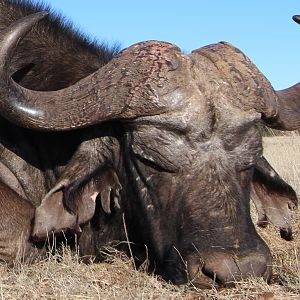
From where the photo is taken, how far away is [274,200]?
6258mm

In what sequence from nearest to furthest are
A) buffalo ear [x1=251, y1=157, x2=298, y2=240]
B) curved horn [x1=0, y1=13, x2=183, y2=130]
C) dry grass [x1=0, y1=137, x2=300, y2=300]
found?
dry grass [x1=0, y1=137, x2=300, y2=300]
curved horn [x1=0, y1=13, x2=183, y2=130]
buffalo ear [x1=251, y1=157, x2=298, y2=240]

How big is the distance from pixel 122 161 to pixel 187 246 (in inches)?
40.4

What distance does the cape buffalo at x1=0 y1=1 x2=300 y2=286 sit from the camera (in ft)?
16.2

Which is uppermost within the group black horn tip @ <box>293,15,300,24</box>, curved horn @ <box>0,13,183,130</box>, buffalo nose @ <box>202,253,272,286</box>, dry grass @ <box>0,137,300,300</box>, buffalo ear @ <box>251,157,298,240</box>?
black horn tip @ <box>293,15,300,24</box>

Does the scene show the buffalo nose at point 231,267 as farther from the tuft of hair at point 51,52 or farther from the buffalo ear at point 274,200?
the tuft of hair at point 51,52

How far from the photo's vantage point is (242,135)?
532 centimetres

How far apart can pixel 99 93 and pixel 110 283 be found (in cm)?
134

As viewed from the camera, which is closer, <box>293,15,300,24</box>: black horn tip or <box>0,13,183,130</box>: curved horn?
<box>0,13,183,130</box>: curved horn

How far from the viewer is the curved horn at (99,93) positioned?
5203 millimetres

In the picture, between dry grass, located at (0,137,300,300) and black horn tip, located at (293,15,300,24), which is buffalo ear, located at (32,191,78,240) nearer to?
dry grass, located at (0,137,300,300)

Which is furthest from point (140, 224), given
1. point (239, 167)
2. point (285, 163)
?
point (285, 163)

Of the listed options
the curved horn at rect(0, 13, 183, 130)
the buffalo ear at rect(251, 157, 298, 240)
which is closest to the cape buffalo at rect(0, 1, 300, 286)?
the curved horn at rect(0, 13, 183, 130)

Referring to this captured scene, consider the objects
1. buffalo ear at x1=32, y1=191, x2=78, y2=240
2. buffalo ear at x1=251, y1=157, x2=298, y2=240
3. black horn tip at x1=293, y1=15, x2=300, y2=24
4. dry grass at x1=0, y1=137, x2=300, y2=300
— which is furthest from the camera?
black horn tip at x1=293, y1=15, x2=300, y2=24

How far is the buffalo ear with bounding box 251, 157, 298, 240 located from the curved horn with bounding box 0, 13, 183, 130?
1380mm
